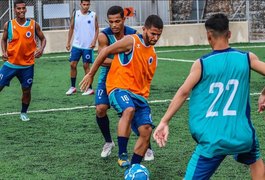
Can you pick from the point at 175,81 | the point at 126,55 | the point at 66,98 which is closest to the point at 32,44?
the point at 66,98

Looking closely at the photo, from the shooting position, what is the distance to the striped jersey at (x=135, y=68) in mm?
8000

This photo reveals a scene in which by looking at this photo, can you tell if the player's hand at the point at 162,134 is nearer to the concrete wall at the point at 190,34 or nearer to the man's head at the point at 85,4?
the man's head at the point at 85,4

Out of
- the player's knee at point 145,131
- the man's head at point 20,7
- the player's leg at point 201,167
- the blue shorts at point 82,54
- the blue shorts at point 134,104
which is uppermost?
the man's head at point 20,7

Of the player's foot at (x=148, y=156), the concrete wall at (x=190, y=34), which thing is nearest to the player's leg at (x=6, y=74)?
the player's foot at (x=148, y=156)

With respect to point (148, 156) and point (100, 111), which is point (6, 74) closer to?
point (100, 111)

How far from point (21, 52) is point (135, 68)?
432 cm

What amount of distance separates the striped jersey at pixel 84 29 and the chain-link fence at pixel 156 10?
421 inches

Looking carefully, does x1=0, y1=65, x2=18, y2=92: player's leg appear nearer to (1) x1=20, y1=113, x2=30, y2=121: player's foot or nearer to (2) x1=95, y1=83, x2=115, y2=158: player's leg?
(1) x1=20, y1=113, x2=30, y2=121: player's foot

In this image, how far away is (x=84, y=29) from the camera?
16250 millimetres

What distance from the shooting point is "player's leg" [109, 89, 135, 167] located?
7.91m

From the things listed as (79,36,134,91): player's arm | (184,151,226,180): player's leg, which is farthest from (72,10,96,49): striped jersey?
(184,151,226,180): player's leg

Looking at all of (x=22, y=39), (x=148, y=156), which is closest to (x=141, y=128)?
(x=148, y=156)

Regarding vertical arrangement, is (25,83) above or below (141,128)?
above

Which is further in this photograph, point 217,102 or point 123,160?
point 123,160
